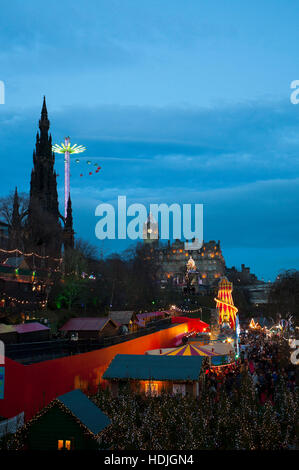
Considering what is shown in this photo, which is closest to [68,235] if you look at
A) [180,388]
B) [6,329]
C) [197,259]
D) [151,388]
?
[6,329]

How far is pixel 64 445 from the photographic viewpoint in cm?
1005

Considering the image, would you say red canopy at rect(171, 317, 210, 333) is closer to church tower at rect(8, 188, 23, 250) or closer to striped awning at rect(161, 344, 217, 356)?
church tower at rect(8, 188, 23, 250)

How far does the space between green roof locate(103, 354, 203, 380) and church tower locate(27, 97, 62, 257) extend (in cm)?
3083

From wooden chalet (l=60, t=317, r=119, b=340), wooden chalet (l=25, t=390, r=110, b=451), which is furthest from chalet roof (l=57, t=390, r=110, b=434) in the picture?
wooden chalet (l=60, t=317, r=119, b=340)

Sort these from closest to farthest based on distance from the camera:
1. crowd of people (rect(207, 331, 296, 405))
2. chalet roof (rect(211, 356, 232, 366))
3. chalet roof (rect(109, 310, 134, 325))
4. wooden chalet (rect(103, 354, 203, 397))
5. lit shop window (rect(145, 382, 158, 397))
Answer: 1. lit shop window (rect(145, 382, 158, 397))
2. wooden chalet (rect(103, 354, 203, 397))
3. crowd of people (rect(207, 331, 296, 405))
4. chalet roof (rect(211, 356, 232, 366))
5. chalet roof (rect(109, 310, 134, 325))

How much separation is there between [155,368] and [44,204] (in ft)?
170

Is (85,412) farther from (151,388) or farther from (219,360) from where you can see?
(219,360)

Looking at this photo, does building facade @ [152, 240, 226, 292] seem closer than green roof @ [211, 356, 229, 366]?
No

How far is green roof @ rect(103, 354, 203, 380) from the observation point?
1736cm

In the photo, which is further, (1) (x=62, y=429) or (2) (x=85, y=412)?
(2) (x=85, y=412)

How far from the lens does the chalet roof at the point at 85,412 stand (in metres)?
10.1

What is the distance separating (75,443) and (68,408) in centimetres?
81

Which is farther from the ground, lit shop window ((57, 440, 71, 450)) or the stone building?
the stone building

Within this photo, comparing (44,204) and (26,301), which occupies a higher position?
(44,204)
